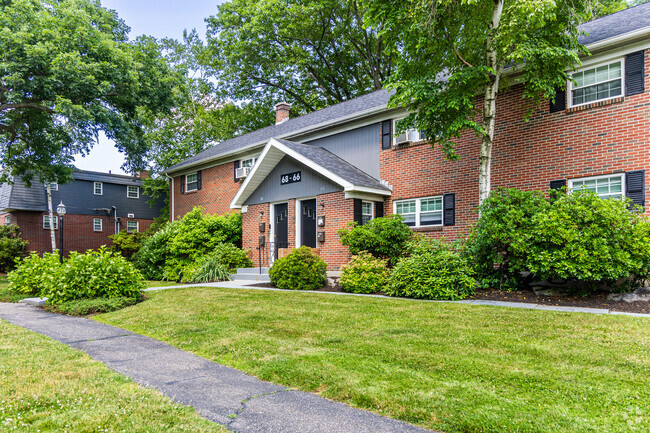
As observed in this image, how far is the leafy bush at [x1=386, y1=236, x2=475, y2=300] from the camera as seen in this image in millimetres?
9430

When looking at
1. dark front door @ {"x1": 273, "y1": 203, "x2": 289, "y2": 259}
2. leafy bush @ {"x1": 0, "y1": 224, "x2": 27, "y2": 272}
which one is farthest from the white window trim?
leafy bush @ {"x1": 0, "y1": 224, "x2": 27, "y2": 272}

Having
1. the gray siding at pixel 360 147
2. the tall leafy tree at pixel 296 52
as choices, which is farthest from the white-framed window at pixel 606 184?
the tall leafy tree at pixel 296 52

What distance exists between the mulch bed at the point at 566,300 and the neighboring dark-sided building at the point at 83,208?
25247mm

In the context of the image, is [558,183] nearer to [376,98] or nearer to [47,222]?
[376,98]

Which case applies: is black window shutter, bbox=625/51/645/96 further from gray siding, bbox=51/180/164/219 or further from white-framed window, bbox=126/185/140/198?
white-framed window, bbox=126/185/140/198

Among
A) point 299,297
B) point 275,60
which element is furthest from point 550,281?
point 275,60

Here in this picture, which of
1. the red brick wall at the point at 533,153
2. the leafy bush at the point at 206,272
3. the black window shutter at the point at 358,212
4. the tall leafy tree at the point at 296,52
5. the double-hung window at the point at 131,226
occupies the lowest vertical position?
the leafy bush at the point at 206,272

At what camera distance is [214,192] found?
21.5 metres

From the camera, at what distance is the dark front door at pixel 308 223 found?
14.9 m

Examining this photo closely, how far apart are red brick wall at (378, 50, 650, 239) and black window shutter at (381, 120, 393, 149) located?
342mm

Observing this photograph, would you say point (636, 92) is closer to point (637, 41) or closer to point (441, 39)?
point (637, 41)

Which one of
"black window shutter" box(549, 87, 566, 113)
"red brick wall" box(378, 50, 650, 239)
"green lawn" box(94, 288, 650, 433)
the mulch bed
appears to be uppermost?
"black window shutter" box(549, 87, 566, 113)

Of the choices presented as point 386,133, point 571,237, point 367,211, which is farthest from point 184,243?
point 571,237

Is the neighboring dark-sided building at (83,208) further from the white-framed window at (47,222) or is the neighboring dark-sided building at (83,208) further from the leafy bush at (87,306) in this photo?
the leafy bush at (87,306)
